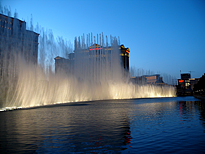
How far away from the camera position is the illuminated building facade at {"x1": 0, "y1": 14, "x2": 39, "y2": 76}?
73.1 feet

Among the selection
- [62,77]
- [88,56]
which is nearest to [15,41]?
[62,77]

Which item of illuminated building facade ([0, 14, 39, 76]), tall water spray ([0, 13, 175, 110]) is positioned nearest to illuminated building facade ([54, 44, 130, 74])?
tall water spray ([0, 13, 175, 110])

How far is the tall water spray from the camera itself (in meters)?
Result: 20.9

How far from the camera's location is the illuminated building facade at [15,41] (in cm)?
2227

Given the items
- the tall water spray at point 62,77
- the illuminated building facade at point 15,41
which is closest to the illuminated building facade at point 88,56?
the tall water spray at point 62,77

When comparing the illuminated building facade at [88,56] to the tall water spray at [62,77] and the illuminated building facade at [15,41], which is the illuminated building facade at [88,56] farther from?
the illuminated building facade at [15,41]

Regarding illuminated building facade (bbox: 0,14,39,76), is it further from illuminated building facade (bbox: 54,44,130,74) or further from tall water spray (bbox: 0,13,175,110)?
illuminated building facade (bbox: 54,44,130,74)

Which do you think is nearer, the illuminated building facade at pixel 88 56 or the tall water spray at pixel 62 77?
the tall water spray at pixel 62 77

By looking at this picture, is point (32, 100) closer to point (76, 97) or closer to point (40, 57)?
point (40, 57)

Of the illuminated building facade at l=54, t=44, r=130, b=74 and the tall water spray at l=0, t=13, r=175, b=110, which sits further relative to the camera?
the illuminated building facade at l=54, t=44, r=130, b=74

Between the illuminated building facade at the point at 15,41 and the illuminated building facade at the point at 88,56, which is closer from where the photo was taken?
the illuminated building facade at the point at 15,41

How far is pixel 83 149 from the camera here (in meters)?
5.20

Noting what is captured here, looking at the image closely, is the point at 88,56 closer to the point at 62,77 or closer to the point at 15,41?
the point at 62,77

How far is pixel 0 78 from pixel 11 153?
56.2 feet
